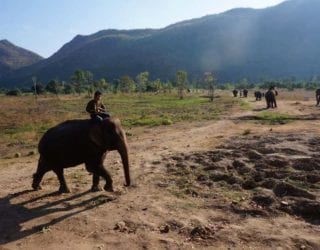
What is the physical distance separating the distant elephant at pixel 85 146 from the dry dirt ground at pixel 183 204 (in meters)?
0.62

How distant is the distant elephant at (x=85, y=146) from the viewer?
37.4 feet

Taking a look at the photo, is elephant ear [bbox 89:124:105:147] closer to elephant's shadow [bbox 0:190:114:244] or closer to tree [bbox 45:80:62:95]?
elephant's shadow [bbox 0:190:114:244]

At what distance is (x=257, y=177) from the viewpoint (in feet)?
40.2

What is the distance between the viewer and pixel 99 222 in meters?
9.51

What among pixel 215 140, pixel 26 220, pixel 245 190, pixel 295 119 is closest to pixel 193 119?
pixel 295 119

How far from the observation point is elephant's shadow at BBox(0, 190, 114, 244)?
927 cm

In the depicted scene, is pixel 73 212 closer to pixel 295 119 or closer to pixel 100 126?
pixel 100 126

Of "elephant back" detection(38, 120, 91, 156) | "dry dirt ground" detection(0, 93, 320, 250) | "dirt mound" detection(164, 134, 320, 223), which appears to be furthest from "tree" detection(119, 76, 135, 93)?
"elephant back" detection(38, 120, 91, 156)

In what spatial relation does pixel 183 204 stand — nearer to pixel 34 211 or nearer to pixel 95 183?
pixel 95 183

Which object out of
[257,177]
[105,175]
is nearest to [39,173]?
[105,175]

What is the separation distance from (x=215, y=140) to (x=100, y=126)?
9.26m

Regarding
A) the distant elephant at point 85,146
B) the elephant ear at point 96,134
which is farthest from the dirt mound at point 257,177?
the elephant ear at point 96,134

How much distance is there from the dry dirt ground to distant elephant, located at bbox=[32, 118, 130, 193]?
621 mm

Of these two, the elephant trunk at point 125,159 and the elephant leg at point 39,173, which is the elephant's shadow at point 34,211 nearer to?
the elephant leg at point 39,173
